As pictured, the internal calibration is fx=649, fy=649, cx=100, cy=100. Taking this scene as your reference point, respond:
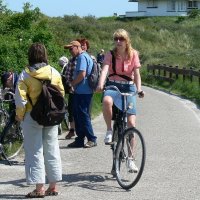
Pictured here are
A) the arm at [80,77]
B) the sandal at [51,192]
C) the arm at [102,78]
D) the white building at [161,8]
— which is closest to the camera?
the sandal at [51,192]

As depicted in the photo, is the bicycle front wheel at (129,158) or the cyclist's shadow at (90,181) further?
the cyclist's shadow at (90,181)

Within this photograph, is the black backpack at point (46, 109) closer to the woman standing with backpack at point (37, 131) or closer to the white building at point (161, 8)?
the woman standing with backpack at point (37, 131)

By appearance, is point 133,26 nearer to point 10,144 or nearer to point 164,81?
point 164,81

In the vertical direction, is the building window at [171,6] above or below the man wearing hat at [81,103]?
above

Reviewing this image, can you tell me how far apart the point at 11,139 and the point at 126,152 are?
233cm

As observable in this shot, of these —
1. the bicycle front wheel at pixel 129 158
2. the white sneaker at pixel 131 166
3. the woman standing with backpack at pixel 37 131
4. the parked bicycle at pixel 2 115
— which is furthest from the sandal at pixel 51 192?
the parked bicycle at pixel 2 115

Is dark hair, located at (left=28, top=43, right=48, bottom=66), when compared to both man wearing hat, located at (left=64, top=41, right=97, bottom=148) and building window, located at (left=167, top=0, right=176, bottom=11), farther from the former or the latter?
building window, located at (left=167, top=0, right=176, bottom=11)

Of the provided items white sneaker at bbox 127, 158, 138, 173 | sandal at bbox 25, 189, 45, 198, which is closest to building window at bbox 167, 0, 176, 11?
white sneaker at bbox 127, 158, 138, 173

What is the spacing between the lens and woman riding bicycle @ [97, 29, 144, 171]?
28.1ft

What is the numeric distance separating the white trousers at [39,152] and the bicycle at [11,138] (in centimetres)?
197

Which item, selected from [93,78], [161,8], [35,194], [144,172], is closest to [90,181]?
[144,172]

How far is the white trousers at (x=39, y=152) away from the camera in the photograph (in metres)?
7.58

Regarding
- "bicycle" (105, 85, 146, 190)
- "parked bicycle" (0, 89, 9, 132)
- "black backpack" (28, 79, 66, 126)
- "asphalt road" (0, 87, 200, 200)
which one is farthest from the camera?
→ "parked bicycle" (0, 89, 9, 132)

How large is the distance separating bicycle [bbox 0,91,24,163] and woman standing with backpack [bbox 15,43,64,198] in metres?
1.99
